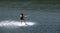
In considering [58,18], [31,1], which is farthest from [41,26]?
[31,1]

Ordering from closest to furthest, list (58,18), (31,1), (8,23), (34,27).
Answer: (34,27)
(8,23)
(58,18)
(31,1)

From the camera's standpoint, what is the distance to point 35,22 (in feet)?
17.2

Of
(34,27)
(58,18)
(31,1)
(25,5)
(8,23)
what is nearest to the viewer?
(34,27)

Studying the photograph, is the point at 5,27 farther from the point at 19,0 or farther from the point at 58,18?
the point at 19,0

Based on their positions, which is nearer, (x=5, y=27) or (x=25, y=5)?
(x=5, y=27)

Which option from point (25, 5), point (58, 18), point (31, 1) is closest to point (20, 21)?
point (58, 18)

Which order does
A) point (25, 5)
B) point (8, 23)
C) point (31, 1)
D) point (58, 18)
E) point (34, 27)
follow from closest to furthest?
point (34, 27) → point (8, 23) → point (58, 18) → point (25, 5) → point (31, 1)

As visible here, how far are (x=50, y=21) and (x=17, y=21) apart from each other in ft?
2.50

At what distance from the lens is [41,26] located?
4820 mm

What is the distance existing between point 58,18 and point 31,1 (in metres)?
3.18

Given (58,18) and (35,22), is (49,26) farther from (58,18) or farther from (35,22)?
(58,18)

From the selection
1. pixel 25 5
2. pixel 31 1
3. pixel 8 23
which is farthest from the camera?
pixel 31 1

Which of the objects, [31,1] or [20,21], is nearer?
[20,21]

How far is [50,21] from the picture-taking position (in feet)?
17.5
